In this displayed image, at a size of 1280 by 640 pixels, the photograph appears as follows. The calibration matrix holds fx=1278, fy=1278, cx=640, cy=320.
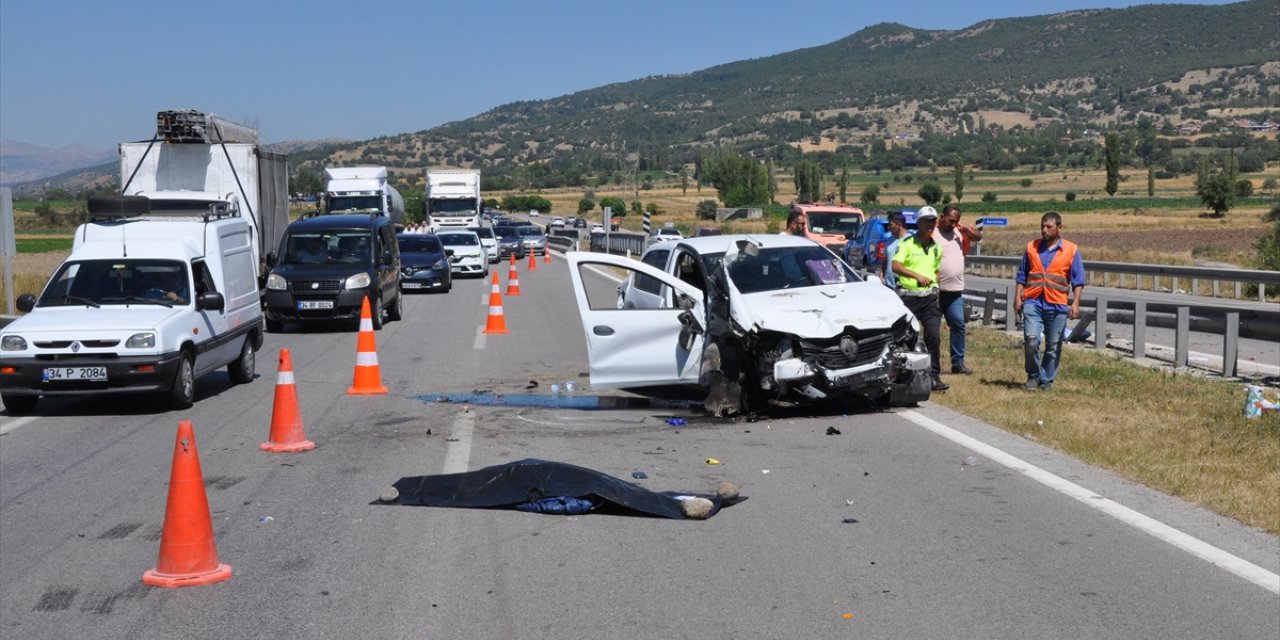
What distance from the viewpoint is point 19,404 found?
12.7 metres

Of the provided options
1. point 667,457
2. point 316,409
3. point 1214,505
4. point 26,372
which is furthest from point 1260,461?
point 26,372

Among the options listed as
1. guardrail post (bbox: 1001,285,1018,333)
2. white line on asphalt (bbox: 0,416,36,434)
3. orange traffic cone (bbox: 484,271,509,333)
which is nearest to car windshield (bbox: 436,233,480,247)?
orange traffic cone (bbox: 484,271,509,333)

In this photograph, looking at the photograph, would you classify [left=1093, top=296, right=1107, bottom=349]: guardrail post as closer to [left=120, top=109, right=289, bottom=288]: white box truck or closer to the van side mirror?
the van side mirror

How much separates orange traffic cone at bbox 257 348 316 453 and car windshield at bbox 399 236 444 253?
73.5 feet

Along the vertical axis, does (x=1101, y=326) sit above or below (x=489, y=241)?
above

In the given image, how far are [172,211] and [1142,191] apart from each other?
124848mm

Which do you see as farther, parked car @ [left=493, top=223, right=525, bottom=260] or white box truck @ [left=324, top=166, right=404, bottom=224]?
parked car @ [left=493, top=223, right=525, bottom=260]

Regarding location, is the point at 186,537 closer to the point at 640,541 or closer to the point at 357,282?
the point at 640,541

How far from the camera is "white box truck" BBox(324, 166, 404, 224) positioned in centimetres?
A: 3809

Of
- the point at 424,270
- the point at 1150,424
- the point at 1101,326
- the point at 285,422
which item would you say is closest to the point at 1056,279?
the point at 1150,424

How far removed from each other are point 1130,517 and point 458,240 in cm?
3343

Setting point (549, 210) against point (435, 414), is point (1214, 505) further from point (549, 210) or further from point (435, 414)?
point (549, 210)

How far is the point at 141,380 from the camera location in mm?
12422

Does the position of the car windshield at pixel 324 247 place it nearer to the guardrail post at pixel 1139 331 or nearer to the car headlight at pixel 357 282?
the car headlight at pixel 357 282
